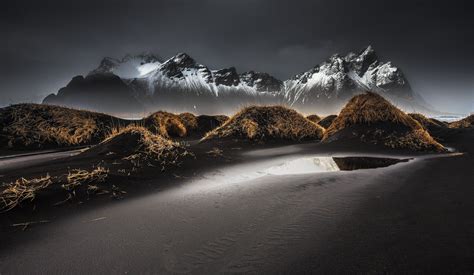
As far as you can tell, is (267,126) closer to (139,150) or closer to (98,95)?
(139,150)

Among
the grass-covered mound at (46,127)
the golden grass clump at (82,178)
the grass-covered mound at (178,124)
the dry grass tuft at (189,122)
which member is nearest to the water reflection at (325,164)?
the golden grass clump at (82,178)

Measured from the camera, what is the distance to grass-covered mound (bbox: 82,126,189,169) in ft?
16.1

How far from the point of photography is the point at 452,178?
380 cm

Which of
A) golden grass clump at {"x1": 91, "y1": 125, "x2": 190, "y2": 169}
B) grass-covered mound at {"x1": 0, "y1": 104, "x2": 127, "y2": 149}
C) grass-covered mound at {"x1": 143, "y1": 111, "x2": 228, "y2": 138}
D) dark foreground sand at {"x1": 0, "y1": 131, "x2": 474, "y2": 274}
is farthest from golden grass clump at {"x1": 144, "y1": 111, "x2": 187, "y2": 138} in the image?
dark foreground sand at {"x1": 0, "y1": 131, "x2": 474, "y2": 274}

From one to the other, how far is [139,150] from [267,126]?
23.1 ft

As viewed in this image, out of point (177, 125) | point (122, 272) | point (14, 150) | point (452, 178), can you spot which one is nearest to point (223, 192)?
point (122, 272)

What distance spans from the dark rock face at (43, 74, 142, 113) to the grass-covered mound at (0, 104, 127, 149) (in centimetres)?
15389

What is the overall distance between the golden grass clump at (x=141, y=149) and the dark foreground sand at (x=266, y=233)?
1.45 metres

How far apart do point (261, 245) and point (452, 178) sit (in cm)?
379

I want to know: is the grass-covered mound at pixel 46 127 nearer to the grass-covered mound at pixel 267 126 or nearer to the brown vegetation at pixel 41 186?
the grass-covered mound at pixel 267 126

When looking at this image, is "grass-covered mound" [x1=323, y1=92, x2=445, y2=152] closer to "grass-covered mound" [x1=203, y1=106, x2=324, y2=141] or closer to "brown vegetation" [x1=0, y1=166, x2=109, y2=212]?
"grass-covered mound" [x1=203, y1=106, x2=324, y2=141]

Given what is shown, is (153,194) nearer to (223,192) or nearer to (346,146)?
(223,192)

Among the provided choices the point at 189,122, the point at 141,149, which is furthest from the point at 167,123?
the point at 141,149

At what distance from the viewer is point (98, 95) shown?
166 meters
